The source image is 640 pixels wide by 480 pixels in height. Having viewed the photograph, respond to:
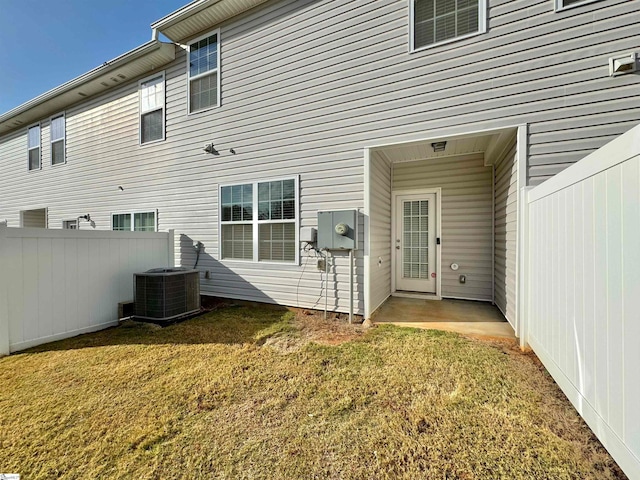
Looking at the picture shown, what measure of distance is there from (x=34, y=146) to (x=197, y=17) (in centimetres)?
833

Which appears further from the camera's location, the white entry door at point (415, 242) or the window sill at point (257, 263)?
the white entry door at point (415, 242)

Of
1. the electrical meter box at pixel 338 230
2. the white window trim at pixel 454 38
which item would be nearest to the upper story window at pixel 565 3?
the white window trim at pixel 454 38

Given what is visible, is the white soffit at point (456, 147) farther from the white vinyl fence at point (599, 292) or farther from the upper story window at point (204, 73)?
the upper story window at point (204, 73)

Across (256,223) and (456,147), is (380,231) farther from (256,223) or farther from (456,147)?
(256,223)

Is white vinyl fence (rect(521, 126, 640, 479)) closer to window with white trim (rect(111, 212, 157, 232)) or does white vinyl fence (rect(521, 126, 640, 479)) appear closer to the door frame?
the door frame

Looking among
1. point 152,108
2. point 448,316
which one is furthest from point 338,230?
point 152,108

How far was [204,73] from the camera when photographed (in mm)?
5832

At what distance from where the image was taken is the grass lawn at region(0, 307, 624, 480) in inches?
61.2

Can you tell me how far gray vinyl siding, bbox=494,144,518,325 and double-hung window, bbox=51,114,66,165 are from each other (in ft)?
38.8

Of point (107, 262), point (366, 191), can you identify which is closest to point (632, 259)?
point (366, 191)

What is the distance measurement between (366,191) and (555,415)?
3.20 m

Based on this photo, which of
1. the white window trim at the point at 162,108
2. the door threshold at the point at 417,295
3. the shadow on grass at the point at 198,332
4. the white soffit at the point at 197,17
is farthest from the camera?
the white window trim at the point at 162,108

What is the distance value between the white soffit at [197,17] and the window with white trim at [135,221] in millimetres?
4064

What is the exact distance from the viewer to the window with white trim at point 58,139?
8375 millimetres
